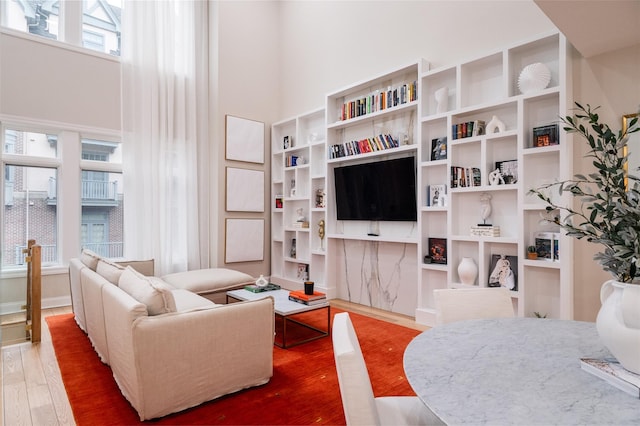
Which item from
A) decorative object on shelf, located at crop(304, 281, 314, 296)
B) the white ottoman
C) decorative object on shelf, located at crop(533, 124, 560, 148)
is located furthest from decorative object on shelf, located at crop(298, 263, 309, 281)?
decorative object on shelf, located at crop(533, 124, 560, 148)

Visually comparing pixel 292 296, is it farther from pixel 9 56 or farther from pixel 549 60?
pixel 9 56

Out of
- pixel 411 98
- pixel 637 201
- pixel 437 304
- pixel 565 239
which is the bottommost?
pixel 437 304

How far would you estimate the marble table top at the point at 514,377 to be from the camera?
2.85ft

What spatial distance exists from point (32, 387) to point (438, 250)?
3629 millimetres

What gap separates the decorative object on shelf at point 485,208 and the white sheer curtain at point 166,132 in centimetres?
398

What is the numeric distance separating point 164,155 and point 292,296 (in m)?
3.14

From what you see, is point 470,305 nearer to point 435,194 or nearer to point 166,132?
point 435,194

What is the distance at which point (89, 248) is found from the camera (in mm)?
5043

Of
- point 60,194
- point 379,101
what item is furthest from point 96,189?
point 379,101

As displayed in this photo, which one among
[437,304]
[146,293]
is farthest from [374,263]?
[146,293]

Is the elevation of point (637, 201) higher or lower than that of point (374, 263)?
higher

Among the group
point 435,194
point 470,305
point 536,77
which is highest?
point 536,77

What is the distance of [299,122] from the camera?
222 inches

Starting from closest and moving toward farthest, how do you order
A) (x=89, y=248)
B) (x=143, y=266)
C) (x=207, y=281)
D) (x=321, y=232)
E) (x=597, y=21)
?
(x=597, y=21) < (x=207, y=281) < (x=143, y=266) < (x=89, y=248) < (x=321, y=232)
